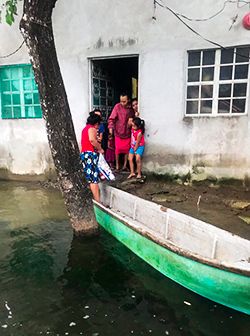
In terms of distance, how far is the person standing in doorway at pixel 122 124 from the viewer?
24.6 feet

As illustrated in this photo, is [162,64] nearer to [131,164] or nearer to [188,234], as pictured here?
[131,164]

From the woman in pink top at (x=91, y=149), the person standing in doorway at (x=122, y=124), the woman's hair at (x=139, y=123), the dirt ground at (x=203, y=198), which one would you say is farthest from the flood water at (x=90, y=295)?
the person standing in doorway at (x=122, y=124)

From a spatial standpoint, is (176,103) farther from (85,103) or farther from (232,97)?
(85,103)

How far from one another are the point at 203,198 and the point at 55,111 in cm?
370

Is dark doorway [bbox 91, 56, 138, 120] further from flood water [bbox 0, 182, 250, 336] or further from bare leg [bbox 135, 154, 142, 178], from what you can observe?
flood water [bbox 0, 182, 250, 336]

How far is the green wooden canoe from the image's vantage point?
2.90 m

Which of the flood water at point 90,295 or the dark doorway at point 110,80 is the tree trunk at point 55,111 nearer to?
the flood water at point 90,295

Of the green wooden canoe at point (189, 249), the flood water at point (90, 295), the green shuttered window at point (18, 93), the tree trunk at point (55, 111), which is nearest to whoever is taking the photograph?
the green wooden canoe at point (189, 249)

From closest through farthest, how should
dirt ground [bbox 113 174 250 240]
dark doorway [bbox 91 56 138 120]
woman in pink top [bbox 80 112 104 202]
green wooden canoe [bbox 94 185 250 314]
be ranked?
green wooden canoe [bbox 94 185 250 314] < woman in pink top [bbox 80 112 104 202] < dirt ground [bbox 113 174 250 240] < dark doorway [bbox 91 56 138 120]

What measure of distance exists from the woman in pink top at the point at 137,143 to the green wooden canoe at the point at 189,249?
2.04m

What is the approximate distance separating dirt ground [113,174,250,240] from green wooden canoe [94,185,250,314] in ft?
3.98

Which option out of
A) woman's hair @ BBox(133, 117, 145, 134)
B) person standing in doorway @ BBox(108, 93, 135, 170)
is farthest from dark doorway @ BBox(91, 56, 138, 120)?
woman's hair @ BBox(133, 117, 145, 134)

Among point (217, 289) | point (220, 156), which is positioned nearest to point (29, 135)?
point (220, 156)

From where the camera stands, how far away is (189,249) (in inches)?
158
